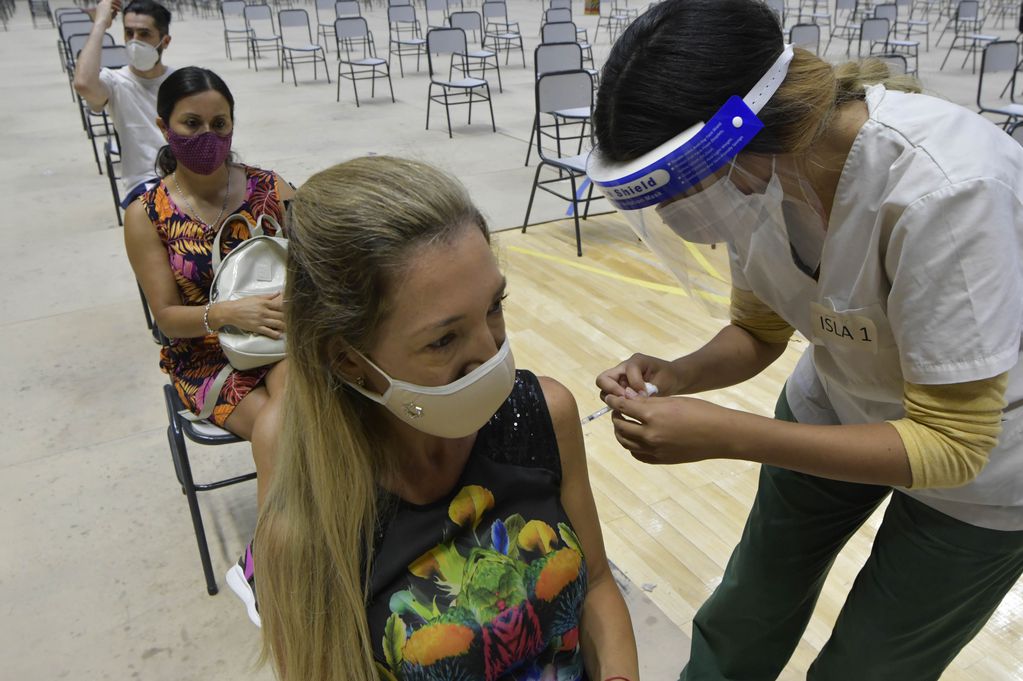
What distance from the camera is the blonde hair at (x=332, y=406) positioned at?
3.39ft

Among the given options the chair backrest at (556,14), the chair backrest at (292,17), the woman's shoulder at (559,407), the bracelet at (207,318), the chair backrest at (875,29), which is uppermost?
the chair backrest at (292,17)

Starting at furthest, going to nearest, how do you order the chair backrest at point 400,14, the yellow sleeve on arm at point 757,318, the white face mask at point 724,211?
1. the chair backrest at point 400,14
2. the yellow sleeve on arm at point 757,318
3. the white face mask at point 724,211

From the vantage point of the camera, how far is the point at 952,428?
1034mm

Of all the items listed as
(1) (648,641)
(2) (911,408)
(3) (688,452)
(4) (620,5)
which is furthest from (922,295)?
(4) (620,5)

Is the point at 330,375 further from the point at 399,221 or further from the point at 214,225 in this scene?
the point at 214,225

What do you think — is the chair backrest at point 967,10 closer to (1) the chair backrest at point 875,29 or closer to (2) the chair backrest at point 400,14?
(1) the chair backrest at point 875,29

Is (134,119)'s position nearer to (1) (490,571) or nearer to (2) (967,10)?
(1) (490,571)

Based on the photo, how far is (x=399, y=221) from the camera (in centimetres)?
103

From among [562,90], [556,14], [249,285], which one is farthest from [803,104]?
[556,14]

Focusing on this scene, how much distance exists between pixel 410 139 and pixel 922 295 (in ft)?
23.9

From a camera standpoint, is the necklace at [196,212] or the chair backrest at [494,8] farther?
the chair backrest at [494,8]

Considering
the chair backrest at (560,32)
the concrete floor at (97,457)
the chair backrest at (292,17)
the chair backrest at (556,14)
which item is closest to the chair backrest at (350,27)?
the chair backrest at (292,17)

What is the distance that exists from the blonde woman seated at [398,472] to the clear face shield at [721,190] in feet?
0.78

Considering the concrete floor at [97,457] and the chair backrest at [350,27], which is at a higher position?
the chair backrest at [350,27]
